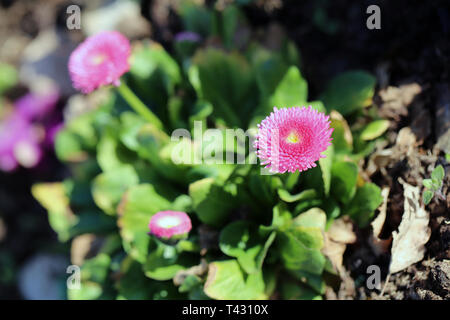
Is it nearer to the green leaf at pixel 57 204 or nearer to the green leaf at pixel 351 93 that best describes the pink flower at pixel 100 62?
the green leaf at pixel 57 204

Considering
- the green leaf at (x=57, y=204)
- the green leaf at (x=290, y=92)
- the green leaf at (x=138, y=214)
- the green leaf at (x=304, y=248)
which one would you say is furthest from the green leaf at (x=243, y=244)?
the green leaf at (x=57, y=204)

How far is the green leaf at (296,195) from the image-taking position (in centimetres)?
174

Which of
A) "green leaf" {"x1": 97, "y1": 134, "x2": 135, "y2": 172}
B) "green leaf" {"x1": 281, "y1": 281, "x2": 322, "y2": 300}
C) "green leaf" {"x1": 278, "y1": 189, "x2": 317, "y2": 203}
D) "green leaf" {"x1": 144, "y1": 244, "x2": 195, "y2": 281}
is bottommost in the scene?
"green leaf" {"x1": 281, "y1": 281, "x2": 322, "y2": 300}

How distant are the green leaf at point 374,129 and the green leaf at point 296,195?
1.30 ft

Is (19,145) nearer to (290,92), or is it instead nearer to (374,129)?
(290,92)

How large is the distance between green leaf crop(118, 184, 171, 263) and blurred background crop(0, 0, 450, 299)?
872mm

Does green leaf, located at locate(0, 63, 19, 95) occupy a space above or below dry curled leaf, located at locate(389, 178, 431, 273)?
above

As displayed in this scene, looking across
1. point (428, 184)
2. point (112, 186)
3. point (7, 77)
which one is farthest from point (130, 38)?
point (428, 184)

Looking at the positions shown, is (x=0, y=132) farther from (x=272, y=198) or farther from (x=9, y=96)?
(x=272, y=198)

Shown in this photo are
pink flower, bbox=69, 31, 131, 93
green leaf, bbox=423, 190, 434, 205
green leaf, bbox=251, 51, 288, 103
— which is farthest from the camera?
green leaf, bbox=251, 51, 288, 103

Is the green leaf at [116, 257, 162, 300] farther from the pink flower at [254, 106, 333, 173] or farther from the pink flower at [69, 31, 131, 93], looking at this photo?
the pink flower at [254, 106, 333, 173]

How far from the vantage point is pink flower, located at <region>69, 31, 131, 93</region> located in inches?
77.6

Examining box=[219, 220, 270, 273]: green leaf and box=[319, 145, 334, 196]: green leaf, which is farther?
box=[219, 220, 270, 273]: green leaf

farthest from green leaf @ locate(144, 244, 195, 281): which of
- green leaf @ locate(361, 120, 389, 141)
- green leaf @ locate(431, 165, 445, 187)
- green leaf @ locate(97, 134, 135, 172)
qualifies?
green leaf @ locate(431, 165, 445, 187)
